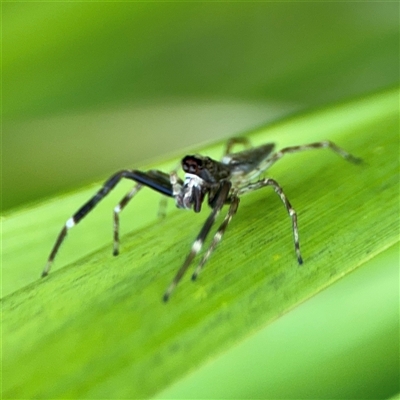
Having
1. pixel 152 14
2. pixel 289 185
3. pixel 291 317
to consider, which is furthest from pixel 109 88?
pixel 291 317

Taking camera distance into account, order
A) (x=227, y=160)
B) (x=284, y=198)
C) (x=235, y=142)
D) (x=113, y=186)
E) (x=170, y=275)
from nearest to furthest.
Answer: (x=170, y=275) < (x=284, y=198) < (x=113, y=186) < (x=227, y=160) < (x=235, y=142)

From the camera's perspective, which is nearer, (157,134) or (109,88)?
(109,88)

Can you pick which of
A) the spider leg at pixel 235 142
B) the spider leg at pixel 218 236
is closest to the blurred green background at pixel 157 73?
the spider leg at pixel 235 142

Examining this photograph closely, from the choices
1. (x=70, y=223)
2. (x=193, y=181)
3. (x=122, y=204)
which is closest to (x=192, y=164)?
(x=193, y=181)

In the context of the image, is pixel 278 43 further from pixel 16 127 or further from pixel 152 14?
pixel 16 127

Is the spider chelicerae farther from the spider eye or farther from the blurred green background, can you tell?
the blurred green background

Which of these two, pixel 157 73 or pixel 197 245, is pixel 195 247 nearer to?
pixel 197 245

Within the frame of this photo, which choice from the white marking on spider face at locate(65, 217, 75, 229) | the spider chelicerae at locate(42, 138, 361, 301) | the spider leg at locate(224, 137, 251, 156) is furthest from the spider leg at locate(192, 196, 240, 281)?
the spider leg at locate(224, 137, 251, 156)

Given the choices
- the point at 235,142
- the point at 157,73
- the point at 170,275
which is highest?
the point at 157,73
